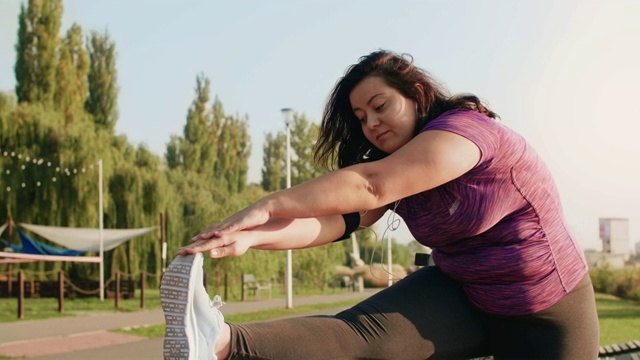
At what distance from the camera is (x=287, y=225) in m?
1.92

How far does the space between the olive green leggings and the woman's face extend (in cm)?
43

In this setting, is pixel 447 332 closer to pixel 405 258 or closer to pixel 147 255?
pixel 147 255

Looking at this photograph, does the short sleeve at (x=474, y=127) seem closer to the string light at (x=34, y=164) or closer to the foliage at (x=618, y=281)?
the foliage at (x=618, y=281)

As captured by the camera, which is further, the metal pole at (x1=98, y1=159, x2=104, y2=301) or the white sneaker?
the metal pole at (x1=98, y1=159, x2=104, y2=301)

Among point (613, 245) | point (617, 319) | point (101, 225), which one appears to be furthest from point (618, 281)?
point (101, 225)

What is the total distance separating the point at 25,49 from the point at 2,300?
9.50 metres

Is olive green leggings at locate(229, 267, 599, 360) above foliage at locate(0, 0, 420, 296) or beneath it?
beneath

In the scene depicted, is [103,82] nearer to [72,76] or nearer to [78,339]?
[72,76]

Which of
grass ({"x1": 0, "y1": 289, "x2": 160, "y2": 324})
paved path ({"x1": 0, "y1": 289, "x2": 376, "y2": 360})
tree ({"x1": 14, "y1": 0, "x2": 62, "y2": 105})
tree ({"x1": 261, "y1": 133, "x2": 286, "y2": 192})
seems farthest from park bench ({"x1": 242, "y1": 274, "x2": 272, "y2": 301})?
tree ({"x1": 261, "y1": 133, "x2": 286, "y2": 192})

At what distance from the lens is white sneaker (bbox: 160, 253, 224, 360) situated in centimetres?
154

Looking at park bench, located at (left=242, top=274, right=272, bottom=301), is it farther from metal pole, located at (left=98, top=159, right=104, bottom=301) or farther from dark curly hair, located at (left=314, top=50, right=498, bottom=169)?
dark curly hair, located at (left=314, top=50, right=498, bottom=169)

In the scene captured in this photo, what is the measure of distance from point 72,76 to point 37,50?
198 cm

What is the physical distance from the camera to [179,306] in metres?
1.55

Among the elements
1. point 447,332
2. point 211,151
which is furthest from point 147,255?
point 447,332
